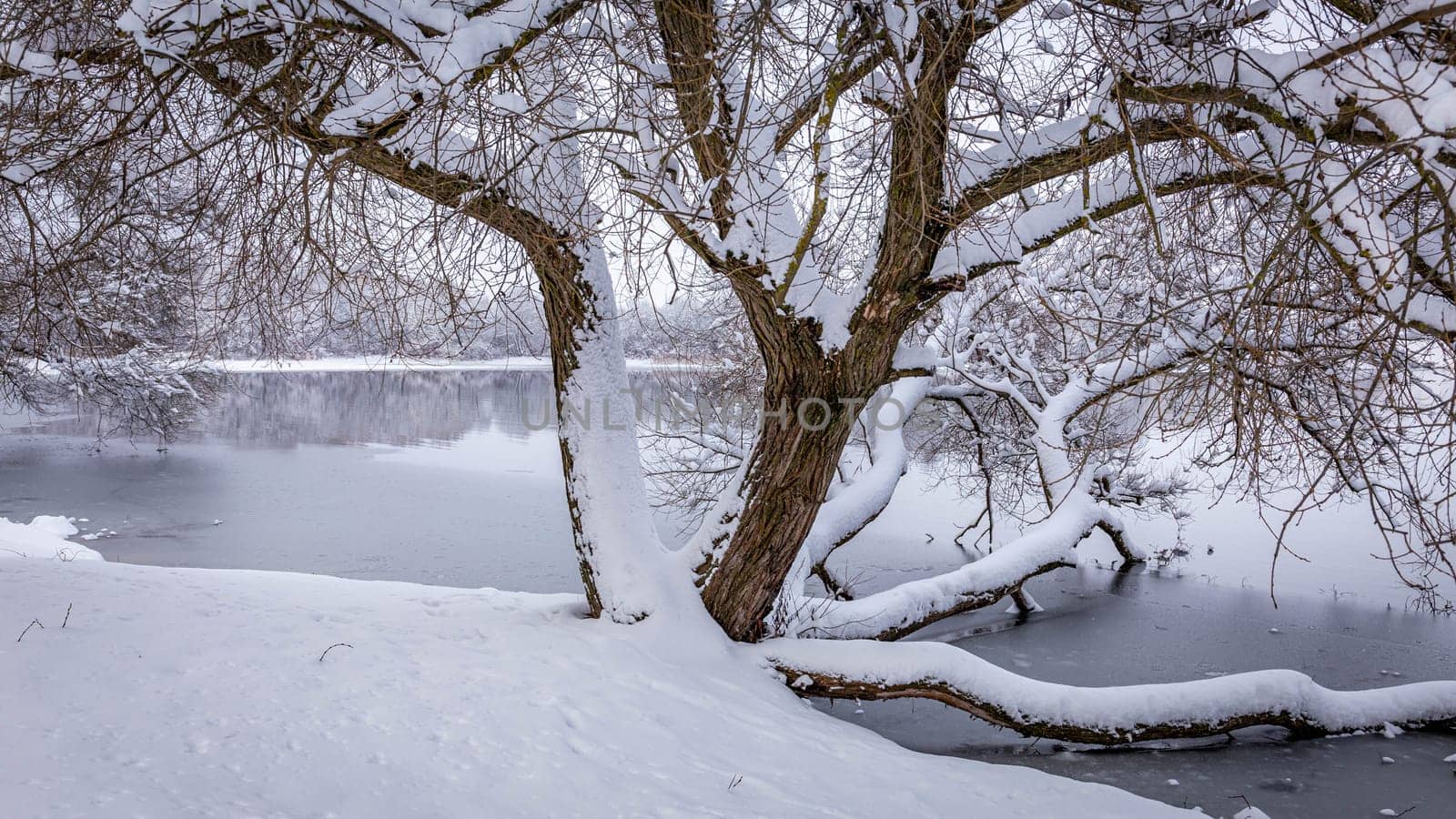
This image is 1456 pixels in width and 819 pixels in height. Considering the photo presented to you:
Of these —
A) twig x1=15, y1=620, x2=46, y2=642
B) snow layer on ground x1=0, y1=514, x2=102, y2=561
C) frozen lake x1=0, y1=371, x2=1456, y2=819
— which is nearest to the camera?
twig x1=15, y1=620, x2=46, y2=642

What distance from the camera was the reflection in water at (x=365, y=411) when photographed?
20.8 meters

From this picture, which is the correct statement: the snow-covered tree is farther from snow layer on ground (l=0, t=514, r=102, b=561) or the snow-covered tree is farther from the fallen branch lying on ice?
snow layer on ground (l=0, t=514, r=102, b=561)

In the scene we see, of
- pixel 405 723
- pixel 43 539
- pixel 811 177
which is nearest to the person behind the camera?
pixel 405 723

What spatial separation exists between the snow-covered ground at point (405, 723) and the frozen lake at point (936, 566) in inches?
72.5

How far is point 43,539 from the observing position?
32.4 feet

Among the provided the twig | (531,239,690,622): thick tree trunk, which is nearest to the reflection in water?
(531,239,690,622): thick tree trunk

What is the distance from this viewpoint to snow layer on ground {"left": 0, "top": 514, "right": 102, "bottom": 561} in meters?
8.60

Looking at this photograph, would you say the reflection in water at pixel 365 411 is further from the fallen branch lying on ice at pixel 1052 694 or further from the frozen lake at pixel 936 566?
the fallen branch lying on ice at pixel 1052 694

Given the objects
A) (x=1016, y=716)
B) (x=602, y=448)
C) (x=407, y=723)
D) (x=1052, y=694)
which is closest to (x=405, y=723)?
(x=407, y=723)

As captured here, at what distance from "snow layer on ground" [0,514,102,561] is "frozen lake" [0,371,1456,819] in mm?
440

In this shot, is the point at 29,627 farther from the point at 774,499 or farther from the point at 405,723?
the point at 774,499

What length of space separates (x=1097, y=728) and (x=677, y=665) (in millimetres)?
2662

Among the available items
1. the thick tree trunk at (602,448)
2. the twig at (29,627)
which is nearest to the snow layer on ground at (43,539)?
the twig at (29,627)

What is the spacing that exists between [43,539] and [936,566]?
1105 cm
